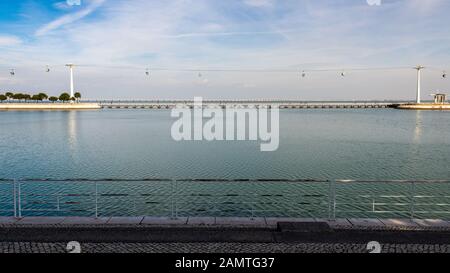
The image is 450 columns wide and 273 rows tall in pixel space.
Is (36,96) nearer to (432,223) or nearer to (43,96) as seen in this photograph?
(43,96)

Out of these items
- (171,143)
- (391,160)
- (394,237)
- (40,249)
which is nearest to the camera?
(40,249)

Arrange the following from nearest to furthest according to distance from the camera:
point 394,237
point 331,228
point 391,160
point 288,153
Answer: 1. point 394,237
2. point 331,228
3. point 391,160
4. point 288,153

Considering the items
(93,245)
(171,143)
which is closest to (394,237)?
(93,245)

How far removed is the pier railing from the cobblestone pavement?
558 cm

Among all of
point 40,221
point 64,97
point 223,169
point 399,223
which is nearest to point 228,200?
point 223,169

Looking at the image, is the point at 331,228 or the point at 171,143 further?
the point at 171,143

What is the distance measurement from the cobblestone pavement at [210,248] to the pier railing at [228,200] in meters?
5.58

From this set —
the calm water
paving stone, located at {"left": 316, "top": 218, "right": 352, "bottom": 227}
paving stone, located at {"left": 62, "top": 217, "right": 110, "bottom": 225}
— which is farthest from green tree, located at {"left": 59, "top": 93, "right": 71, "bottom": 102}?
paving stone, located at {"left": 316, "top": 218, "right": 352, "bottom": 227}

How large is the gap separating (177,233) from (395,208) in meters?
12.5

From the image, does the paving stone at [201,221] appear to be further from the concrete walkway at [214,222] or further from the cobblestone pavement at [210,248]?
the cobblestone pavement at [210,248]

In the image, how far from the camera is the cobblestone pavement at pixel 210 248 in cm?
751
